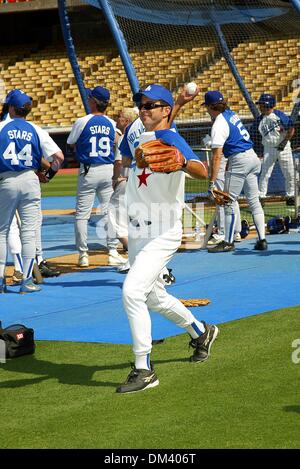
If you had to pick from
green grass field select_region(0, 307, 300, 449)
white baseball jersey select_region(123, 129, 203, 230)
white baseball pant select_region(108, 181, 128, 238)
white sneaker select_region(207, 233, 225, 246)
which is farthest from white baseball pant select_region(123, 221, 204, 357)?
white sneaker select_region(207, 233, 225, 246)

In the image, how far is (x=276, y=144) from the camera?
17953mm

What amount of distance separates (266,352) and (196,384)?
100 centimetres

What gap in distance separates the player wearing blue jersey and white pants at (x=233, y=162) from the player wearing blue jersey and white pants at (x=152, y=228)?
233 inches

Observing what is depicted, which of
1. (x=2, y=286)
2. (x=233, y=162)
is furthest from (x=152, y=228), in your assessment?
(x=233, y=162)

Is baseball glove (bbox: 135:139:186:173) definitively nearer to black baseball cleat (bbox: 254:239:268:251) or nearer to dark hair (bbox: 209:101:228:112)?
dark hair (bbox: 209:101:228:112)

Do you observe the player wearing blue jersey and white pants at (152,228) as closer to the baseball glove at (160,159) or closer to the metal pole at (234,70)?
the baseball glove at (160,159)

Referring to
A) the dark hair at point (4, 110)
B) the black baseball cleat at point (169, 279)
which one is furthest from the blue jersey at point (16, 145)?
the black baseball cleat at point (169, 279)

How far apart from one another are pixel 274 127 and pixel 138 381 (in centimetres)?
→ 1180

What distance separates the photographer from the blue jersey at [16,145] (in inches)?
402

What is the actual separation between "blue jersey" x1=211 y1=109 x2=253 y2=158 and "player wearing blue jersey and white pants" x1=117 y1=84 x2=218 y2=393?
5752mm

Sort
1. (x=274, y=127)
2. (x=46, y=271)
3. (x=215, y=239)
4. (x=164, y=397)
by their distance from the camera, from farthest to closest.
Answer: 1. (x=274, y=127)
2. (x=215, y=239)
3. (x=46, y=271)
4. (x=164, y=397)

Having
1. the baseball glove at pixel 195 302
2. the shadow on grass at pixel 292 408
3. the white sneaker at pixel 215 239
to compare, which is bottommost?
the white sneaker at pixel 215 239

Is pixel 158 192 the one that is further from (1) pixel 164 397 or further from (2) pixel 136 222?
(1) pixel 164 397

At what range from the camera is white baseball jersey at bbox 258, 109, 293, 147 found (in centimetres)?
1741
